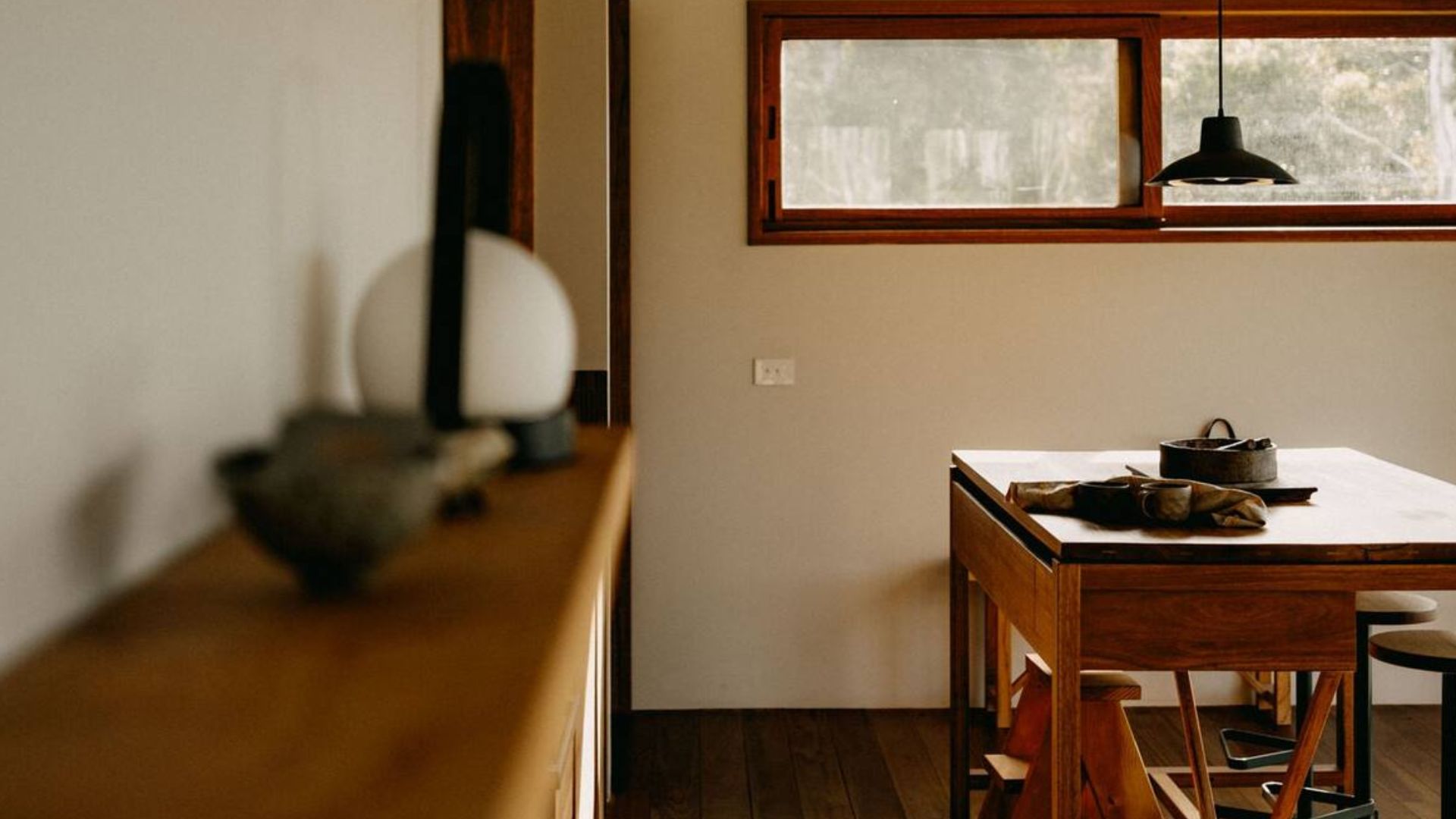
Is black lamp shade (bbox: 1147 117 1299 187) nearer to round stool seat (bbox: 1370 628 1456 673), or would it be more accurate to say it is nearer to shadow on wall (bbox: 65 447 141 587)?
round stool seat (bbox: 1370 628 1456 673)

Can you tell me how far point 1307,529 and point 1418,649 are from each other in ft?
2.04

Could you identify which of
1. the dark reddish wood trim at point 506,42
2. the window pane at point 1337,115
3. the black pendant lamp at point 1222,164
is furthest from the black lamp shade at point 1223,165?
the dark reddish wood trim at point 506,42

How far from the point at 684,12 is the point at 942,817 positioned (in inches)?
97.0

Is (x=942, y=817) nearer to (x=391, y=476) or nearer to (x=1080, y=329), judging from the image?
(x=1080, y=329)

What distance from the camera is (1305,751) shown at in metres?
2.60

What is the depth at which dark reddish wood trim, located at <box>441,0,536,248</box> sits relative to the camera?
4.88ft

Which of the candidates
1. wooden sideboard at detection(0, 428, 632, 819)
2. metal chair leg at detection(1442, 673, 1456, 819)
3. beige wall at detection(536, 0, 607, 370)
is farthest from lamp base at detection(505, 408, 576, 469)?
metal chair leg at detection(1442, 673, 1456, 819)

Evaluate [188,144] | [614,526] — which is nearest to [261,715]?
[614,526]

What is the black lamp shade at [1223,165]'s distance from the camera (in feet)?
8.70

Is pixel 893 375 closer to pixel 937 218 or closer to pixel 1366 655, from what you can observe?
pixel 937 218

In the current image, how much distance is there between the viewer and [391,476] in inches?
21.2

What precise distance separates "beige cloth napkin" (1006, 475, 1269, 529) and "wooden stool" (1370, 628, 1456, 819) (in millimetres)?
530

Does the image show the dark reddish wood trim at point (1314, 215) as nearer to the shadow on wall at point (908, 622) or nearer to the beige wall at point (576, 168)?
the shadow on wall at point (908, 622)

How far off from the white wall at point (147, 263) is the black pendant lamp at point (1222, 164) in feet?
6.99
